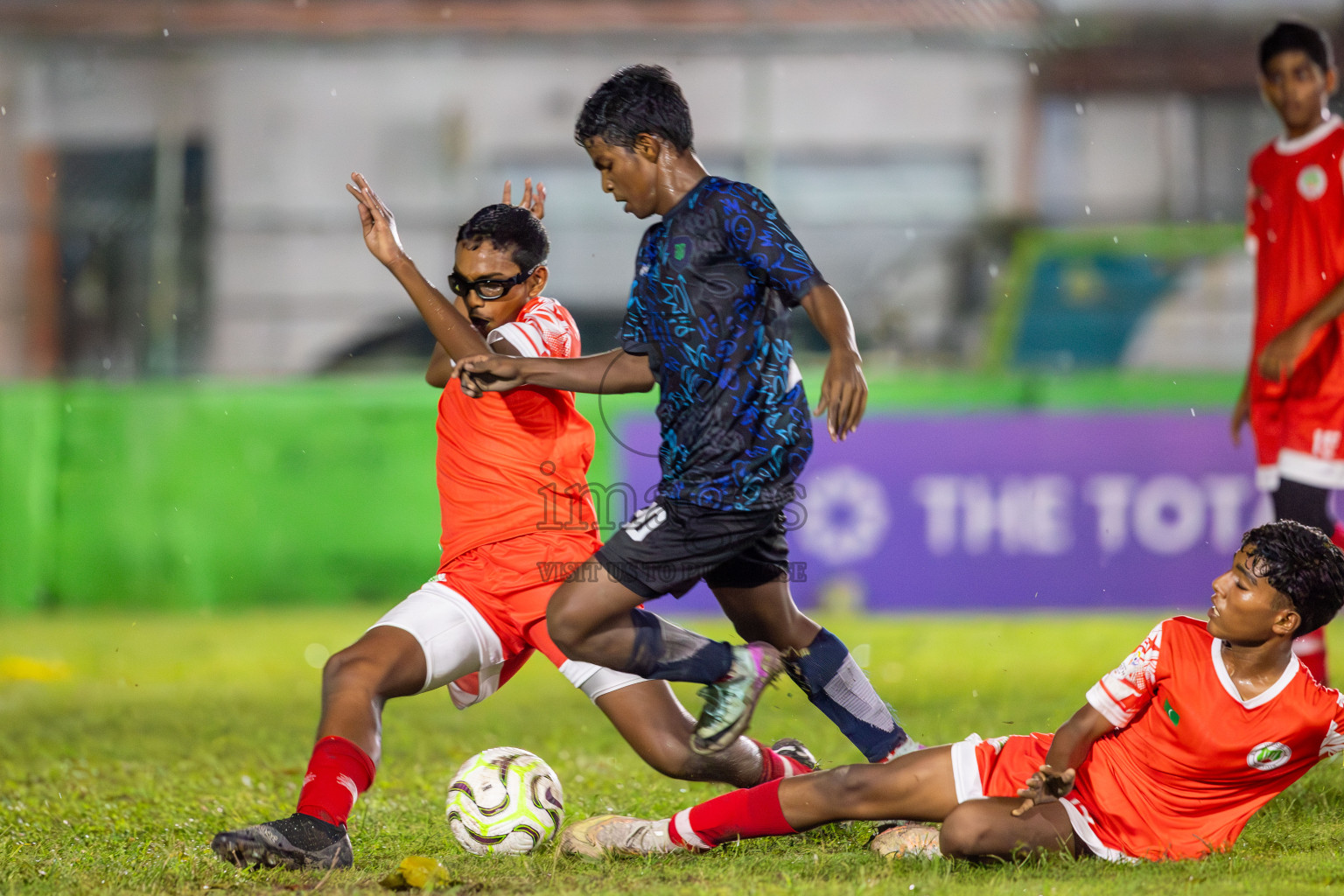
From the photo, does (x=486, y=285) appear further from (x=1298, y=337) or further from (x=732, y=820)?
(x=1298, y=337)

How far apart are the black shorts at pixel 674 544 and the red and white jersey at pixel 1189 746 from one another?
2.99 ft

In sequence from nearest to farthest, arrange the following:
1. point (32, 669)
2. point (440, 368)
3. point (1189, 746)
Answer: point (1189, 746) → point (440, 368) → point (32, 669)

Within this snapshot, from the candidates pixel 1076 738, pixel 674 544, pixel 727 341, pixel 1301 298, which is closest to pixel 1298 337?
pixel 1301 298

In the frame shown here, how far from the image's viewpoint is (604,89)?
3.36 meters

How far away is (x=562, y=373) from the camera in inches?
132

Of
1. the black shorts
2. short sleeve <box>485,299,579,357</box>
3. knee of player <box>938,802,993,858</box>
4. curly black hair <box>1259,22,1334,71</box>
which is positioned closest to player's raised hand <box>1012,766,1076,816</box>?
knee of player <box>938,802,993,858</box>

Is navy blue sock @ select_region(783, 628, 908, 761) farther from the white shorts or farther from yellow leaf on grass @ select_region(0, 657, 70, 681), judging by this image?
yellow leaf on grass @ select_region(0, 657, 70, 681)

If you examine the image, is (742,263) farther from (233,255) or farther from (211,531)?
(233,255)

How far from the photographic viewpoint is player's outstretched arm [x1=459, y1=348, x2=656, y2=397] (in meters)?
3.29

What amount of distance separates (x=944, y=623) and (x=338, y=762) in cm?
580

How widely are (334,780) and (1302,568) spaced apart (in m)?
2.29

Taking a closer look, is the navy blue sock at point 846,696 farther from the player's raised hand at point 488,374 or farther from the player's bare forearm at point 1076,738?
the player's raised hand at point 488,374

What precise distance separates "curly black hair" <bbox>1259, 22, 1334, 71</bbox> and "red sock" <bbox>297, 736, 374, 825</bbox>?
370cm

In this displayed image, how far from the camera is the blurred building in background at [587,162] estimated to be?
1072 centimetres
